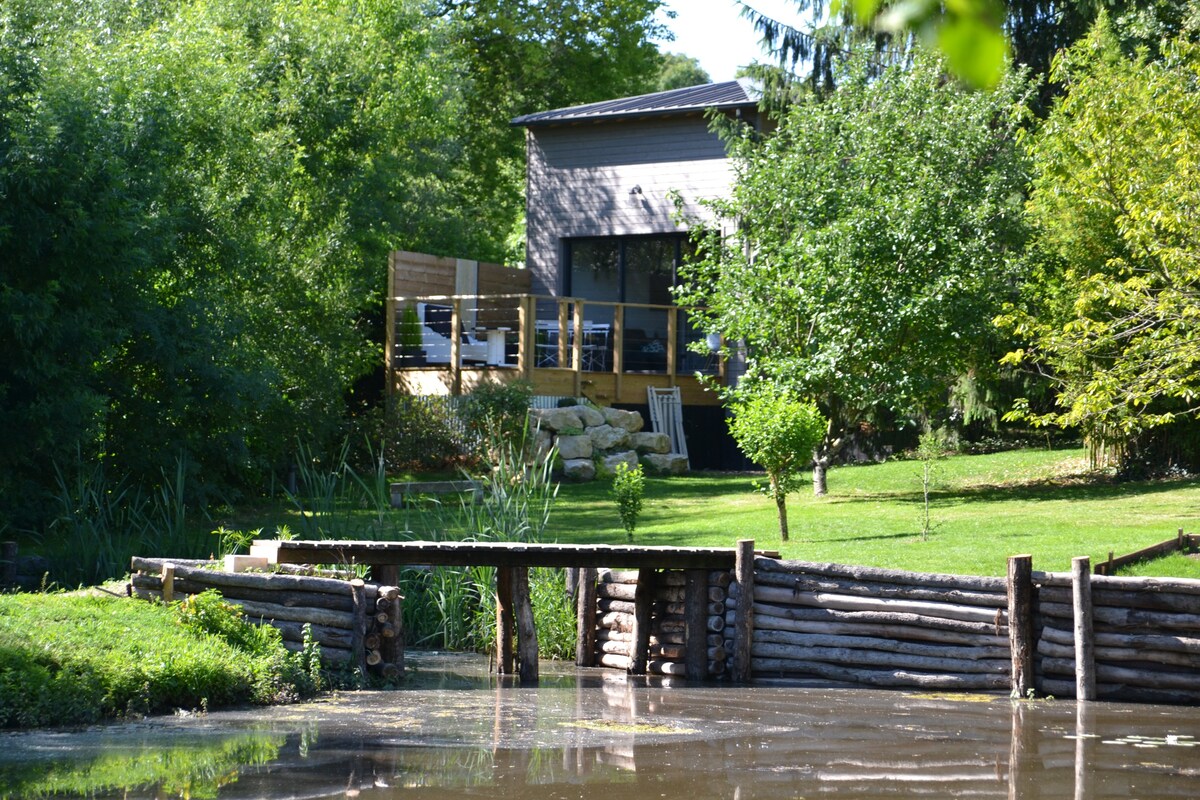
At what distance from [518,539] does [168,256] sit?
7422mm

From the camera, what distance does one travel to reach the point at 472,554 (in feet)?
38.5

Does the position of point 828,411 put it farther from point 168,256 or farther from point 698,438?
point 168,256

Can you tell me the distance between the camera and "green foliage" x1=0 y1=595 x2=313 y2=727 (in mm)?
8883

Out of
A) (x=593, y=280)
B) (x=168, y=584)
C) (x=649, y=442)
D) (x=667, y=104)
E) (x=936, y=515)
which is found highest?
(x=667, y=104)

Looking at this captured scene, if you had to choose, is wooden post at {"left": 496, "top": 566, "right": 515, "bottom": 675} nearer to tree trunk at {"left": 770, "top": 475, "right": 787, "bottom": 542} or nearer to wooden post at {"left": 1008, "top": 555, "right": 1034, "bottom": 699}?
wooden post at {"left": 1008, "top": 555, "right": 1034, "bottom": 699}

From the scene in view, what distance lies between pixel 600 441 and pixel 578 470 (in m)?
1.24

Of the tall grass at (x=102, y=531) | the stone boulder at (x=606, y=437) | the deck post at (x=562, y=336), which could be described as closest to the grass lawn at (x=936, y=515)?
the stone boulder at (x=606, y=437)

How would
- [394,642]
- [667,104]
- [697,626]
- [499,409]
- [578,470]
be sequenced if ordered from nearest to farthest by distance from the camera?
1. [394,642]
2. [697,626]
3. [578,470]
4. [499,409]
5. [667,104]

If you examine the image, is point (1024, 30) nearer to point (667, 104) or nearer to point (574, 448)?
point (667, 104)

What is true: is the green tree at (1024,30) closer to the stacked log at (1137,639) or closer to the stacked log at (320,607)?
the stacked log at (1137,639)

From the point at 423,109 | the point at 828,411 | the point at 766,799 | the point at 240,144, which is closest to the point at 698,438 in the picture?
the point at 828,411

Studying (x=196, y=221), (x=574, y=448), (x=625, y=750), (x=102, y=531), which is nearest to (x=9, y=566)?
(x=102, y=531)

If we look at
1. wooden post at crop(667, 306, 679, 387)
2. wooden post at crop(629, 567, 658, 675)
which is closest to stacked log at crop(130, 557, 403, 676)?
wooden post at crop(629, 567, 658, 675)

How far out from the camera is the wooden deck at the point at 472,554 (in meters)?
11.7
